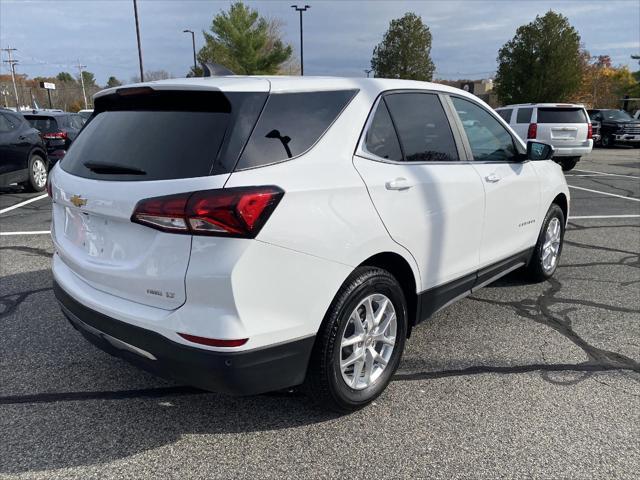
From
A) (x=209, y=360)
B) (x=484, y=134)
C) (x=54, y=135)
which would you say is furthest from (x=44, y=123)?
(x=209, y=360)

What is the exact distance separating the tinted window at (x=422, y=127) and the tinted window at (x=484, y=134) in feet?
0.89

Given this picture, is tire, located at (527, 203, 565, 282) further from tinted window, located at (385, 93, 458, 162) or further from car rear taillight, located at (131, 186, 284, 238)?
car rear taillight, located at (131, 186, 284, 238)

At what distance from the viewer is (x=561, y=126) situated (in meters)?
14.4

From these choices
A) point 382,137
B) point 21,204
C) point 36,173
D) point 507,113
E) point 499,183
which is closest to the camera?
point 382,137

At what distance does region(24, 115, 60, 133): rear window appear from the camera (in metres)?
12.8

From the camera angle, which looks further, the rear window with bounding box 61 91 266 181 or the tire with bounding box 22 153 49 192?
the tire with bounding box 22 153 49 192

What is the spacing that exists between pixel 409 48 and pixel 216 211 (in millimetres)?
42130

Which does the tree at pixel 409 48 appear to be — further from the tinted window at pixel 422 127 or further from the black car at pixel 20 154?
the tinted window at pixel 422 127

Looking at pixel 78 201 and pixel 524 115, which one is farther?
pixel 524 115

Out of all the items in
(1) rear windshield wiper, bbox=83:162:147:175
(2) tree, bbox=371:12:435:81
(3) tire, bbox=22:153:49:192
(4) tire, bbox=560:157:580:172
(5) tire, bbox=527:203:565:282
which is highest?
(2) tree, bbox=371:12:435:81

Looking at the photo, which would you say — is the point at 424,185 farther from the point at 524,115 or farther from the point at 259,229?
the point at 524,115

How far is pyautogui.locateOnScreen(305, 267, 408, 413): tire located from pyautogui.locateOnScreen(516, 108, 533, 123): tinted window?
44.2 ft

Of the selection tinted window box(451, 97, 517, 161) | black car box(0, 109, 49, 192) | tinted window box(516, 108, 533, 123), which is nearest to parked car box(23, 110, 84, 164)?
black car box(0, 109, 49, 192)

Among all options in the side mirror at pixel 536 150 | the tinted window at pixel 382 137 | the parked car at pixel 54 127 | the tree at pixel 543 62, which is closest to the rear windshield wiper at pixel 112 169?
the tinted window at pixel 382 137
